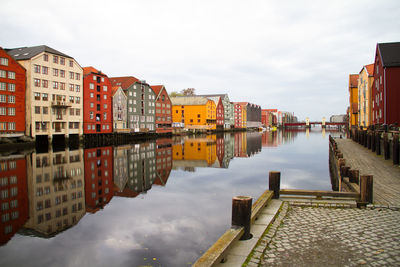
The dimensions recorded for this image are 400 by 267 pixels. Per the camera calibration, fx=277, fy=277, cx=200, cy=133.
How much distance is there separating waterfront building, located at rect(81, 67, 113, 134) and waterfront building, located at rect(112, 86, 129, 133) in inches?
63.3

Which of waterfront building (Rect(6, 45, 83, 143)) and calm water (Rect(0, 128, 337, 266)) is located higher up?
waterfront building (Rect(6, 45, 83, 143))

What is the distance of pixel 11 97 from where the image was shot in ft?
159

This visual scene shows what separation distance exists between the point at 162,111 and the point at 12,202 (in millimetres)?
82886

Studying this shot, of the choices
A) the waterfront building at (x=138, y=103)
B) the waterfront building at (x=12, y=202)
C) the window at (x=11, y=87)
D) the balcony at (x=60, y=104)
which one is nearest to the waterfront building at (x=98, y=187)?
the waterfront building at (x=12, y=202)

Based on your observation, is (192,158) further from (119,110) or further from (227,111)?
(227,111)

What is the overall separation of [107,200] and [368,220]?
11.6m

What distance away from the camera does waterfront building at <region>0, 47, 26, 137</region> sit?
154 feet

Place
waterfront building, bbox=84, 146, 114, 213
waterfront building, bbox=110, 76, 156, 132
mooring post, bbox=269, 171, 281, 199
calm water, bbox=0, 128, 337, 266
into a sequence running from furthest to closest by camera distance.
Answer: waterfront building, bbox=110, 76, 156, 132
waterfront building, bbox=84, 146, 114, 213
mooring post, bbox=269, 171, 281, 199
calm water, bbox=0, 128, 337, 266

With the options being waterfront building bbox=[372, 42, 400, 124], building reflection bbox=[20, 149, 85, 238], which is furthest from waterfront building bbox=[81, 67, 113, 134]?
waterfront building bbox=[372, 42, 400, 124]

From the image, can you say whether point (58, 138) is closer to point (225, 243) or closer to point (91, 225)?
point (91, 225)

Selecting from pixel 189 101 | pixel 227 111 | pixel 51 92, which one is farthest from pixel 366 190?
pixel 227 111

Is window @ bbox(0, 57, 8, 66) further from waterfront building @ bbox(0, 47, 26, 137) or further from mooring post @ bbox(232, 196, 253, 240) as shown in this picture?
mooring post @ bbox(232, 196, 253, 240)

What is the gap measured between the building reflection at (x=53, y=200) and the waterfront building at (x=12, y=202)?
29 cm

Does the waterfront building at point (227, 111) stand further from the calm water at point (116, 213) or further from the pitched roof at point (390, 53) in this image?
the calm water at point (116, 213)
